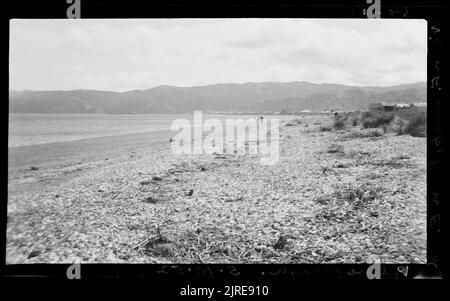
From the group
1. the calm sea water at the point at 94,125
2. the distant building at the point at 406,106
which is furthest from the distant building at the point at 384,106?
the calm sea water at the point at 94,125

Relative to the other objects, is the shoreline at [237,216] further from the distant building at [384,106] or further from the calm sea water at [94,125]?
the calm sea water at [94,125]

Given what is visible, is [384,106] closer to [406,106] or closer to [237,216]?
[406,106]

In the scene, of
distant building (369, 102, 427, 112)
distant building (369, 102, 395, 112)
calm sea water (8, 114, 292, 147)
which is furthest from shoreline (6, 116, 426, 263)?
calm sea water (8, 114, 292, 147)

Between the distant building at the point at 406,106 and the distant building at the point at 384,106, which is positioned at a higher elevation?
the distant building at the point at 384,106

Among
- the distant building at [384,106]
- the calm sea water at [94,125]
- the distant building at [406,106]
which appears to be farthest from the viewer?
the calm sea water at [94,125]

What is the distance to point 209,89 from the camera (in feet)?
16.7

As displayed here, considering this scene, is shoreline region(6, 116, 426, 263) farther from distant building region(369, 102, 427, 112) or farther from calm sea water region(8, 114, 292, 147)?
calm sea water region(8, 114, 292, 147)

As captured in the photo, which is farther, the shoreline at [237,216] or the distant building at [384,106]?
the distant building at [384,106]

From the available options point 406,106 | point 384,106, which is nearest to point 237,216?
point 406,106

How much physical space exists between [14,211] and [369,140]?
6.98 m

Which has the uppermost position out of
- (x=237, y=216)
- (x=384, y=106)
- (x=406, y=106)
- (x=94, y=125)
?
(x=94, y=125)
